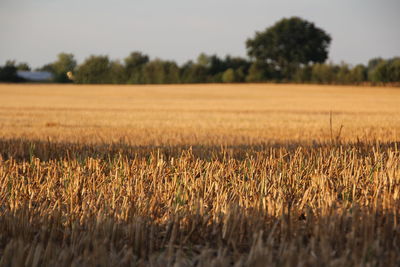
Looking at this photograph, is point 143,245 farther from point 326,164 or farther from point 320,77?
point 320,77

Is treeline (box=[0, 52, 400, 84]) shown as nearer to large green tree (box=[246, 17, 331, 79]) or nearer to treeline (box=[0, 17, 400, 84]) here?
treeline (box=[0, 17, 400, 84])

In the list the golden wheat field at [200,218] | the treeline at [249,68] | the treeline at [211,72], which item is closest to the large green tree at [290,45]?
the treeline at [249,68]

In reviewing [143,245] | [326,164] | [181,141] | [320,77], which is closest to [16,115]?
[181,141]

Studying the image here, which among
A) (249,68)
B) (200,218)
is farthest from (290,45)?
(200,218)

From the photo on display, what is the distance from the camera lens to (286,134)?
590 inches

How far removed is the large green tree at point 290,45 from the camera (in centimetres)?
6838

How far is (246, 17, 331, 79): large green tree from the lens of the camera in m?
68.4

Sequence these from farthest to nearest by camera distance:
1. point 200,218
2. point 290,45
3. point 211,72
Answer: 1. point 290,45
2. point 211,72
3. point 200,218

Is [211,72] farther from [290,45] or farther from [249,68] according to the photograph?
[290,45]

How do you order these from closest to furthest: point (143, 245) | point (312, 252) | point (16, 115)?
point (312, 252) → point (143, 245) → point (16, 115)

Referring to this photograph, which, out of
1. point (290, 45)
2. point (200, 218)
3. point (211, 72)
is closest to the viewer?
point (200, 218)

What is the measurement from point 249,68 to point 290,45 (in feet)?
47.1

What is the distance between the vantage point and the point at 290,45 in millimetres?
70812

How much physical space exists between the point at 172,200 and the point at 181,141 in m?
7.67
